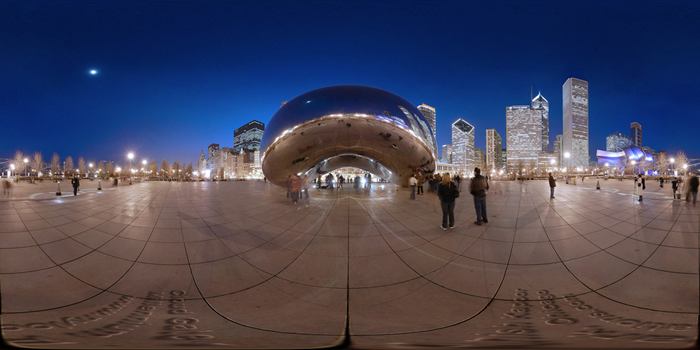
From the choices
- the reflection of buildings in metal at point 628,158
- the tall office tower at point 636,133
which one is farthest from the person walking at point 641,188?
the tall office tower at point 636,133

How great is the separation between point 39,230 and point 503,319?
7.24m

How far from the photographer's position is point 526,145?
158m

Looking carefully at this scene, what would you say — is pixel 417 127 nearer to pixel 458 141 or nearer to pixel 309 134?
pixel 309 134

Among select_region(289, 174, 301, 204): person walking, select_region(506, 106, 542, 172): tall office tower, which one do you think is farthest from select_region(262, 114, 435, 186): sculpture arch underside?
select_region(506, 106, 542, 172): tall office tower

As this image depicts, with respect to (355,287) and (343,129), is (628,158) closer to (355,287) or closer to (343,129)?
(343,129)

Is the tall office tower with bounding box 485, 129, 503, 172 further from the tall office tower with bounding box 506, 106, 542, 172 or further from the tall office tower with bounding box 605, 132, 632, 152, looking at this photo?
the tall office tower with bounding box 605, 132, 632, 152

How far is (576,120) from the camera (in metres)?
133

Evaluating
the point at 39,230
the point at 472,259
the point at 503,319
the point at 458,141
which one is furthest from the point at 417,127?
the point at 458,141

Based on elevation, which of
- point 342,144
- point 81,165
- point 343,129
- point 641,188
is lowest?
point 641,188

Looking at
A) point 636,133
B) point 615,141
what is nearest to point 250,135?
point 615,141

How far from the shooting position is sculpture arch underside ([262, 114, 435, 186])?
27.1ft

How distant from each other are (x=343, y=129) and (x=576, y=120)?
17155 centimetres

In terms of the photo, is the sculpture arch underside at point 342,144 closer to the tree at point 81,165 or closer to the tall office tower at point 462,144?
the tree at point 81,165

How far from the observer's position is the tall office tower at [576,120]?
126669 millimetres
